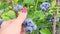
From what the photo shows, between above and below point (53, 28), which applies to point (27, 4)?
above

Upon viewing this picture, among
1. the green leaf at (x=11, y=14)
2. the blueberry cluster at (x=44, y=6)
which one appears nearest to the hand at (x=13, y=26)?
the green leaf at (x=11, y=14)

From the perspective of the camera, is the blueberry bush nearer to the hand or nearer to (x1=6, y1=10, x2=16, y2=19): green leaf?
(x1=6, y1=10, x2=16, y2=19): green leaf

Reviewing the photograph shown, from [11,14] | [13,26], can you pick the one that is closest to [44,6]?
[11,14]

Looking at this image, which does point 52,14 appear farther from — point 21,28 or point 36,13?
point 21,28

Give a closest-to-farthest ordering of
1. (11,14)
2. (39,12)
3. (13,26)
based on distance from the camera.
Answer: (13,26), (11,14), (39,12)

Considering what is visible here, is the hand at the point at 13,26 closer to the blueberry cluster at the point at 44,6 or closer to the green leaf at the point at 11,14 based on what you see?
the green leaf at the point at 11,14

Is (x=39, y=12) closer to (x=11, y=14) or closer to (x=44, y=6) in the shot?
(x=44, y=6)

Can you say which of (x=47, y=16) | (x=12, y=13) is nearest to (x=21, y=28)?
(x=12, y=13)

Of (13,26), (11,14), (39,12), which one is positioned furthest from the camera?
(39,12)

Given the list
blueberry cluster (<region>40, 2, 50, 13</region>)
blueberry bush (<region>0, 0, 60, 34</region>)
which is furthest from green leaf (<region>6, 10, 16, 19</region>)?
blueberry cluster (<region>40, 2, 50, 13</region>)

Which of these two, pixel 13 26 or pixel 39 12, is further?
pixel 39 12

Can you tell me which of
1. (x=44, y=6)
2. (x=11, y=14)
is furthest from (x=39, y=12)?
(x=11, y=14)
